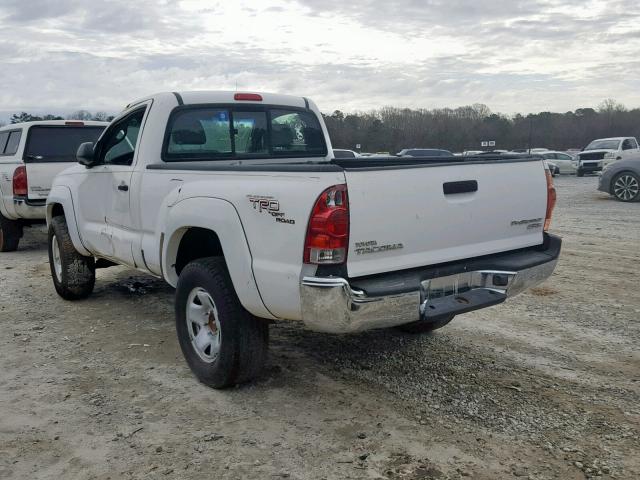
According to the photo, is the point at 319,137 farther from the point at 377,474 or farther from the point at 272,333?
the point at 377,474

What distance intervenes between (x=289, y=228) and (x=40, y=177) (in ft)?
24.0

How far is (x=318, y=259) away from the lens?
3.25m

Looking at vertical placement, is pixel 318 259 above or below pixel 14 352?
above

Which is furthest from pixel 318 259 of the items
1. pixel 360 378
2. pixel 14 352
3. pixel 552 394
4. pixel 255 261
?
pixel 14 352

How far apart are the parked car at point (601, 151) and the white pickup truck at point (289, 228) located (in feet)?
→ 85.1

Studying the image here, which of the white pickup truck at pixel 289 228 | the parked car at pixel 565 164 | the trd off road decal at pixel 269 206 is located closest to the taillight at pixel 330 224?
the white pickup truck at pixel 289 228

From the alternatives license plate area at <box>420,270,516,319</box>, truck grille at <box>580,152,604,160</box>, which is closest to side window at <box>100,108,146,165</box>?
license plate area at <box>420,270,516,319</box>

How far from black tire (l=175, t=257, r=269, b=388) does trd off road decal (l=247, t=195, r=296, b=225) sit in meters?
0.62

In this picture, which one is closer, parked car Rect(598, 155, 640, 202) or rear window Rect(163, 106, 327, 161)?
rear window Rect(163, 106, 327, 161)

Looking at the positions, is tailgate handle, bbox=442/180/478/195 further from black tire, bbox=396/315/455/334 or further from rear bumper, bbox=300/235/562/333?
black tire, bbox=396/315/455/334

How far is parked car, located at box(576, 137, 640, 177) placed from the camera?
92.6 feet

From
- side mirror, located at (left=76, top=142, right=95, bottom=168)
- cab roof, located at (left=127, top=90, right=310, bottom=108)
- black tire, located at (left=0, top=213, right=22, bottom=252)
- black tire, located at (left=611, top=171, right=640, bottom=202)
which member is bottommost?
black tire, located at (left=0, top=213, right=22, bottom=252)

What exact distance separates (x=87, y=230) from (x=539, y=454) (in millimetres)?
4420

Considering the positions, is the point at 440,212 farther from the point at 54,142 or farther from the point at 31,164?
the point at 54,142
